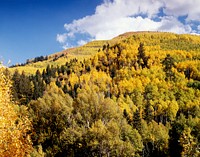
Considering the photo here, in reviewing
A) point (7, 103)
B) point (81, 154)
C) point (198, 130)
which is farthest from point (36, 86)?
point (7, 103)

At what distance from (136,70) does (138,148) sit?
4280 inches

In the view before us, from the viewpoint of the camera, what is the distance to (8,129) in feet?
54.5

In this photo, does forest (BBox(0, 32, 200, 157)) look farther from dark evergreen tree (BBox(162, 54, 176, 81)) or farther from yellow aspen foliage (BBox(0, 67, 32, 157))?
dark evergreen tree (BBox(162, 54, 176, 81))

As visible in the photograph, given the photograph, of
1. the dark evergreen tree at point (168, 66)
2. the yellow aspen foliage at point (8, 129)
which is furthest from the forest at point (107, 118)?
the dark evergreen tree at point (168, 66)

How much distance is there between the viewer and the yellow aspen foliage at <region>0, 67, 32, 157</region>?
1634cm

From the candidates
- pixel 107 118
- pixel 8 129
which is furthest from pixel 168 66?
pixel 8 129

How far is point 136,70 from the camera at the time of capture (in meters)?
192

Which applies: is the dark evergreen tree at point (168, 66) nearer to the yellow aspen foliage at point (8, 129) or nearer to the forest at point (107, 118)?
the forest at point (107, 118)

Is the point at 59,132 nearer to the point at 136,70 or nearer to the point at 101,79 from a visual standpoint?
the point at 101,79

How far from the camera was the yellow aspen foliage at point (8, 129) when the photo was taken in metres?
16.3

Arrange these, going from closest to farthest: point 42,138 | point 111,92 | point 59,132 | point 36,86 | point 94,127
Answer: point 94,127, point 42,138, point 59,132, point 36,86, point 111,92

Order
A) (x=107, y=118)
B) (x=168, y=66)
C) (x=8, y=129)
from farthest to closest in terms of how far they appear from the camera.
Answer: (x=168, y=66) → (x=107, y=118) → (x=8, y=129)

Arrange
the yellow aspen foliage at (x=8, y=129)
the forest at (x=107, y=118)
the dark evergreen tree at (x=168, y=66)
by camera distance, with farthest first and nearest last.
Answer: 1. the dark evergreen tree at (x=168, y=66)
2. the forest at (x=107, y=118)
3. the yellow aspen foliage at (x=8, y=129)

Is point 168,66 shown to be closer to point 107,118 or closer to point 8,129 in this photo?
point 107,118
